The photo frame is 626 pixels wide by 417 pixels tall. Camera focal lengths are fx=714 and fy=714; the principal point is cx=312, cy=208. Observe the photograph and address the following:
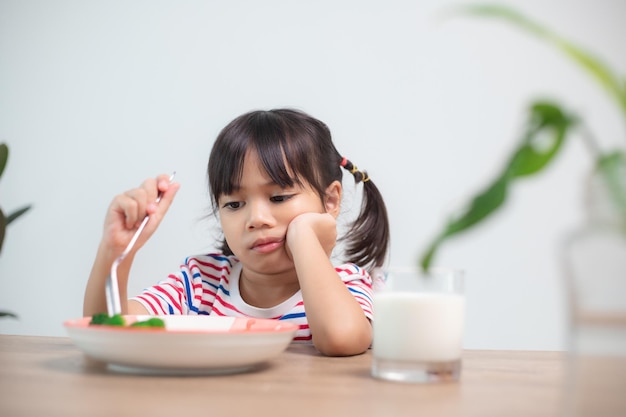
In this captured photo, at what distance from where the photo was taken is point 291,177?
56.3 inches

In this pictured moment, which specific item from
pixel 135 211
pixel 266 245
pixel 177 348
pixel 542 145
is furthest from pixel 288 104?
pixel 542 145

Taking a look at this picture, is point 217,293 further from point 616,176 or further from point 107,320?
point 616,176

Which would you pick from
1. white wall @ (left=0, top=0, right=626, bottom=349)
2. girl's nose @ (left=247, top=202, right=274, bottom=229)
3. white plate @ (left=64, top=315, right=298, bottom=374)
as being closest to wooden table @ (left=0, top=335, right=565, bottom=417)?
white plate @ (left=64, top=315, right=298, bottom=374)

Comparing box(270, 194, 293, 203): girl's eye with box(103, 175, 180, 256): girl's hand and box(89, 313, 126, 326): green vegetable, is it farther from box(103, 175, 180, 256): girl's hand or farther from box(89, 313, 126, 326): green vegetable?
box(89, 313, 126, 326): green vegetable

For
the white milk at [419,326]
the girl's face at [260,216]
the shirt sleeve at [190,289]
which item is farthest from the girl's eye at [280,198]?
the white milk at [419,326]

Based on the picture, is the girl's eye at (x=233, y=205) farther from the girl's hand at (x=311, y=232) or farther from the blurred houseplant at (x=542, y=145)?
the blurred houseplant at (x=542, y=145)

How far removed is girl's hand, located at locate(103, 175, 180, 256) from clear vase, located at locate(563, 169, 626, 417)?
2.46 ft

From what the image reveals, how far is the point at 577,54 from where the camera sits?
0.41 metres

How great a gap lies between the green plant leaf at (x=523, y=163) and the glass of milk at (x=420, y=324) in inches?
8.8

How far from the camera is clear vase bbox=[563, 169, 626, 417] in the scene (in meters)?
0.41

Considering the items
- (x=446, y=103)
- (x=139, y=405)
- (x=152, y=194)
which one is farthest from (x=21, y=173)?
(x=139, y=405)

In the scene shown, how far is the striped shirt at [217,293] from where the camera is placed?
1389mm

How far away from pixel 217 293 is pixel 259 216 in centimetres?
28

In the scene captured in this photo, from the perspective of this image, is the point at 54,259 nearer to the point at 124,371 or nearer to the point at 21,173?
the point at 21,173
